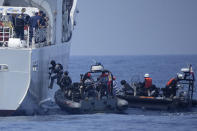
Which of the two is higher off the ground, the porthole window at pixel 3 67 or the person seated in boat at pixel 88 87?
the porthole window at pixel 3 67

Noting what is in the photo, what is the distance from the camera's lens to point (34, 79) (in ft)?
103

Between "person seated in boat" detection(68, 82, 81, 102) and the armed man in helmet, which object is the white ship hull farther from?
the armed man in helmet

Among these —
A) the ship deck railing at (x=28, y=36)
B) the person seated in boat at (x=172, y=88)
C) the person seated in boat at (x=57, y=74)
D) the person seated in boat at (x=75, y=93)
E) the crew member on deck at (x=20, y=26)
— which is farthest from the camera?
the person seated in boat at (x=172, y=88)

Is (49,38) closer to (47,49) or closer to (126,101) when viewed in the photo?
(47,49)

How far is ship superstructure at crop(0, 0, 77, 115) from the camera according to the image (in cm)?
3028

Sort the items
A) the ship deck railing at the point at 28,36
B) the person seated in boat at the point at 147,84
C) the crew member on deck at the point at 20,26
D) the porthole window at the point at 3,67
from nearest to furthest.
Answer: the porthole window at the point at 3,67, the ship deck railing at the point at 28,36, the crew member on deck at the point at 20,26, the person seated in boat at the point at 147,84

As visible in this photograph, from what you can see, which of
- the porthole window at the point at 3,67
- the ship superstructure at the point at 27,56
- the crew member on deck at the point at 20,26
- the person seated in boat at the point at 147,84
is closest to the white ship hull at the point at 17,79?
the ship superstructure at the point at 27,56

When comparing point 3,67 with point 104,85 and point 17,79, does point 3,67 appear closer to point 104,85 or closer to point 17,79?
point 17,79

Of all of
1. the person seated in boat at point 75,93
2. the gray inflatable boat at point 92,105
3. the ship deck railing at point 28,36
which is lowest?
Result: the gray inflatable boat at point 92,105

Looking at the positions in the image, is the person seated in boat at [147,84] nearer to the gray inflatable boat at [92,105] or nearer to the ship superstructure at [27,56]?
the gray inflatable boat at [92,105]

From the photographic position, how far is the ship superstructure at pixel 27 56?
1192 inches

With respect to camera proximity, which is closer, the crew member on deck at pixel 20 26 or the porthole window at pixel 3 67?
the porthole window at pixel 3 67

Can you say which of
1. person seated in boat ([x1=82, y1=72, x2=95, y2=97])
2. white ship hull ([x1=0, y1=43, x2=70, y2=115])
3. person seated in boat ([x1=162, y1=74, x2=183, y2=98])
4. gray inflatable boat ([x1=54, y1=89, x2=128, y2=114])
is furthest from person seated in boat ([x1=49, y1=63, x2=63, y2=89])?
person seated in boat ([x1=162, y1=74, x2=183, y2=98])

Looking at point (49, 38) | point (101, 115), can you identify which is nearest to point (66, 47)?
point (49, 38)
